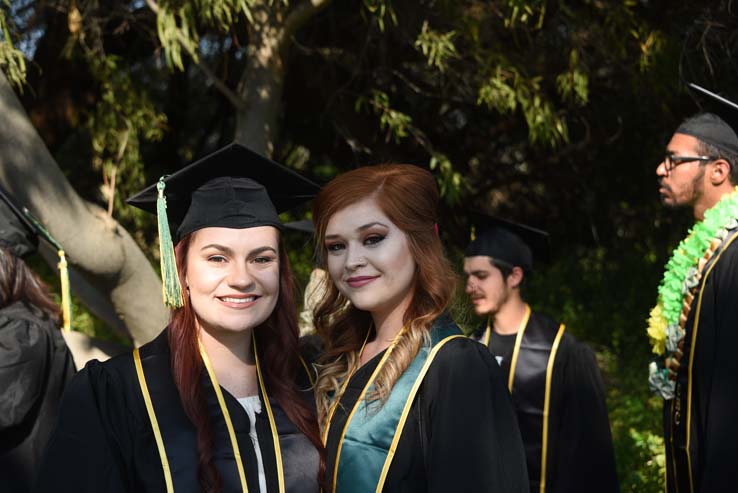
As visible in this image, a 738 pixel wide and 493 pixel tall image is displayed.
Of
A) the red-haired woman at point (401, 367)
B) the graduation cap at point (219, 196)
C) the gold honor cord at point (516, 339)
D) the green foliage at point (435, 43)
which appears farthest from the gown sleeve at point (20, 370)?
the green foliage at point (435, 43)

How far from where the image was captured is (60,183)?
4773mm

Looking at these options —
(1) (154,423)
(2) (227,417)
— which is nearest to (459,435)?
(2) (227,417)

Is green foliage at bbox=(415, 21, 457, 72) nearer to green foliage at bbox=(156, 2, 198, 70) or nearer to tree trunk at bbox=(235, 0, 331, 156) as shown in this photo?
tree trunk at bbox=(235, 0, 331, 156)

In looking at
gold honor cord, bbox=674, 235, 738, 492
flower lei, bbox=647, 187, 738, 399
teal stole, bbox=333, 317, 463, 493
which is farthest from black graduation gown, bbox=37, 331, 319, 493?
flower lei, bbox=647, 187, 738, 399

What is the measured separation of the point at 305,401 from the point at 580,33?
4776mm

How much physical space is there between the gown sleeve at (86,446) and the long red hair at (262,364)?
20 cm

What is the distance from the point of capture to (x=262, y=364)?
8.80 ft

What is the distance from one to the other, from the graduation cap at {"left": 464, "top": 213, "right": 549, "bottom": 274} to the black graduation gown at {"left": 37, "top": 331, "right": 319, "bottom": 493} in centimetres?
254

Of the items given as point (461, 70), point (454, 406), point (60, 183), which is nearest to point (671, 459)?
point (454, 406)

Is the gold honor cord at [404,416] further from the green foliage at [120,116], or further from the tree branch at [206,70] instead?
the green foliage at [120,116]

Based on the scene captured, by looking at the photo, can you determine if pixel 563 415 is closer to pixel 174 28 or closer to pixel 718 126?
pixel 718 126

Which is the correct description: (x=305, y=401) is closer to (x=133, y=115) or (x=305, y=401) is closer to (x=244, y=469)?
(x=244, y=469)

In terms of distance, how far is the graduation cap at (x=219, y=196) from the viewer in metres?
2.52

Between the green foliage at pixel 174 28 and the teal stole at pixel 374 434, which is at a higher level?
the green foliage at pixel 174 28
